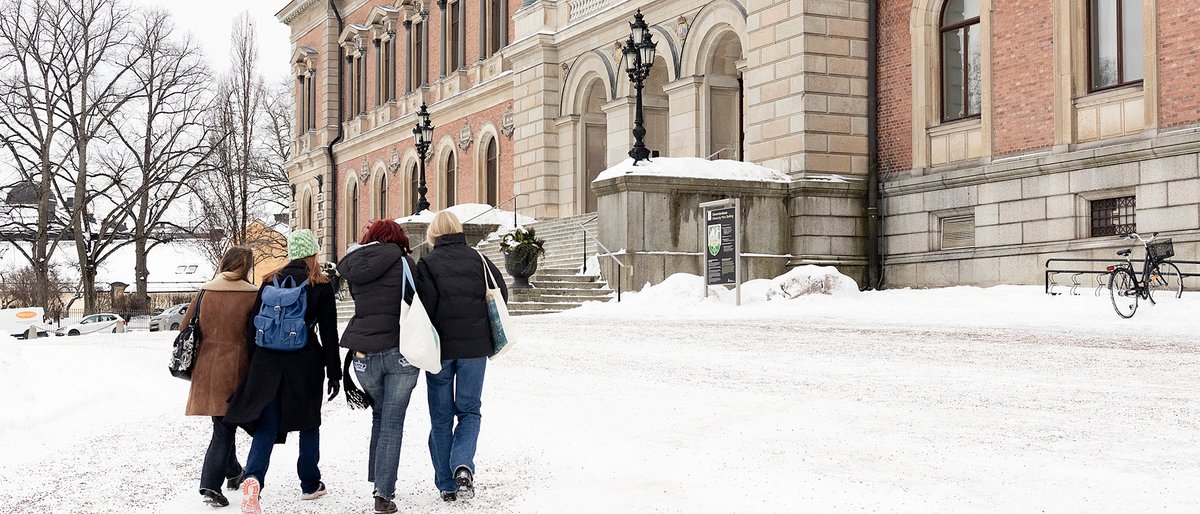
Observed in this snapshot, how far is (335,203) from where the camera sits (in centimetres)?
5262

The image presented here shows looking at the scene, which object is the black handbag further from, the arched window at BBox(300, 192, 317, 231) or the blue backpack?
the arched window at BBox(300, 192, 317, 231)

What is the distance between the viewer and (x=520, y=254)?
75.0 ft

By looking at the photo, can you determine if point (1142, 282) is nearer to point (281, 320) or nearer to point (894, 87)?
point (894, 87)

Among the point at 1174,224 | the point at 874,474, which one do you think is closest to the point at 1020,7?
the point at 1174,224

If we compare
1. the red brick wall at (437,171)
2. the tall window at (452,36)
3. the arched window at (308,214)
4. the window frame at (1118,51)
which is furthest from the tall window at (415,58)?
the window frame at (1118,51)

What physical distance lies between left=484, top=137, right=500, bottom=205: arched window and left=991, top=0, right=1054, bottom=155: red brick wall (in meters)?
19.1

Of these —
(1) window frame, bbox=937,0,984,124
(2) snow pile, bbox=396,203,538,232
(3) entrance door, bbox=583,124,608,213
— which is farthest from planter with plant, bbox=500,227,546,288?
(2) snow pile, bbox=396,203,538,232

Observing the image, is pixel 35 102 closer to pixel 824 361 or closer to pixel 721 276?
pixel 721 276

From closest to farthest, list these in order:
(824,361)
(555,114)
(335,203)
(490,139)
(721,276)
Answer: (824,361), (721,276), (555,114), (490,139), (335,203)

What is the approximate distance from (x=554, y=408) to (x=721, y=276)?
11.2 meters

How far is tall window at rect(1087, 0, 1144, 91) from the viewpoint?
1908 centimetres

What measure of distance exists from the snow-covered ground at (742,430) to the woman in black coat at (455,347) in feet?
0.69

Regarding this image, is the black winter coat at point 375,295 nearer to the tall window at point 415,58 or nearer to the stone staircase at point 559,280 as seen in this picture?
the stone staircase at point 559,280

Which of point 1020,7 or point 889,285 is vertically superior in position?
point 1020,7
